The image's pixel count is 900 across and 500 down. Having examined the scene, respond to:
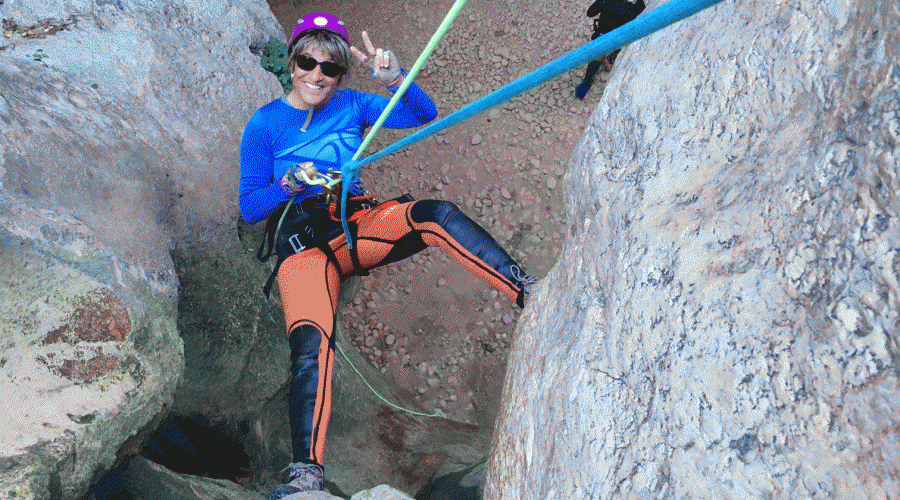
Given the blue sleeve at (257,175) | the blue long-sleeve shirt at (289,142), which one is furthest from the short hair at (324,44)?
the blue sleeve at (257,175)

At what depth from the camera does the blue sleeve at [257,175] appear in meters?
2.86

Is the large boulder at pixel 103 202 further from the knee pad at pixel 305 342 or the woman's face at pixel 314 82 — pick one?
the woman's face at pixel 314 82

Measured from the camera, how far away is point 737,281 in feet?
3.60

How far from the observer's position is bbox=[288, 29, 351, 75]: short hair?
2.66 meters

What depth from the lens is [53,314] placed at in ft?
7.28

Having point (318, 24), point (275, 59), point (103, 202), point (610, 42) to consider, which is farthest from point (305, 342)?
point (275, 59)

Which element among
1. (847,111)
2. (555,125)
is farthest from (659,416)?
(555,125)

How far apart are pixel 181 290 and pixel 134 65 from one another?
119 cm

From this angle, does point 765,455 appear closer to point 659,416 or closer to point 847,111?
point 659,416

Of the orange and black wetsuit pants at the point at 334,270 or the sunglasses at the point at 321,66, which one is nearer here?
the orange and black wetsuit pants at the point at 334,270

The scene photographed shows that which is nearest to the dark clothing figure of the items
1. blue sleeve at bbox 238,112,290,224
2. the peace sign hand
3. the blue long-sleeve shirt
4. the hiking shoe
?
the blue long-sleeve shirt

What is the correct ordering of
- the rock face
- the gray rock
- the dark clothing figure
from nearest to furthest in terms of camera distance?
1. the rock face
2. the gray rock
3. the dark clothing figure

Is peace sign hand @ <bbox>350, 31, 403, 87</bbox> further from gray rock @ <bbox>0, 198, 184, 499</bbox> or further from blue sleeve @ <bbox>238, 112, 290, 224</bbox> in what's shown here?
gray rock @ <bbox>0, 198, 184, 499</bbox>

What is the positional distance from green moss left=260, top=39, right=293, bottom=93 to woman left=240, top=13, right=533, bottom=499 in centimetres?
105
